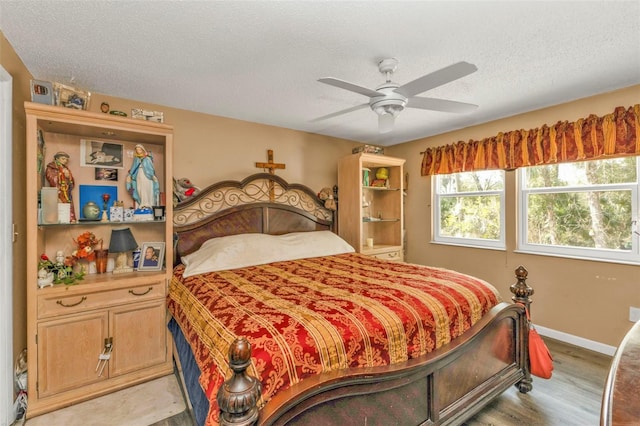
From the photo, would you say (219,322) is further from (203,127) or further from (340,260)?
(203,127)

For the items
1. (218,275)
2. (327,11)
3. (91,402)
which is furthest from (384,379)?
(91,402)

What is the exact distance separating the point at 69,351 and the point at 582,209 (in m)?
4.73

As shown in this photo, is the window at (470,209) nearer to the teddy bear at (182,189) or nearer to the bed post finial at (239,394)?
the teddy bear at (182,189)

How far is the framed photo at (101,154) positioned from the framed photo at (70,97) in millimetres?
478

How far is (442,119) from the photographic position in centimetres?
346

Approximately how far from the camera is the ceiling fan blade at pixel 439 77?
61.4 inches

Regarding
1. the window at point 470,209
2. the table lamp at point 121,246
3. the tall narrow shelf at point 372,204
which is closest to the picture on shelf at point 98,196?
the table lamp at point 121,246

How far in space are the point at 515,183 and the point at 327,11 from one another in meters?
3.00

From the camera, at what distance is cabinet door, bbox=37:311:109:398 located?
6.59ft

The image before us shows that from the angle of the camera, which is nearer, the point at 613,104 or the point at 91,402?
the point at 91,402

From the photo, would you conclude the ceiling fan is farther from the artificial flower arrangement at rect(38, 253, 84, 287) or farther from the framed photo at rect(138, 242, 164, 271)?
the artificial flower arrangement at rect(38, 253, 84, 287)

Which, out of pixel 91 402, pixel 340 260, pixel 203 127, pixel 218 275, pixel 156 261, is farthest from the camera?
pixel 203 127

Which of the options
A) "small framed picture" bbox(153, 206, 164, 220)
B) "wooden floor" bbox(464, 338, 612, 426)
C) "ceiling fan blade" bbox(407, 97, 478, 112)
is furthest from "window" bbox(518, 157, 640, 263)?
"small framed picture" bbox(153, 206, 164, 220)

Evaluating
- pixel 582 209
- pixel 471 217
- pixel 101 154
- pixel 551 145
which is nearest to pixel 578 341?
pixel 582 209
